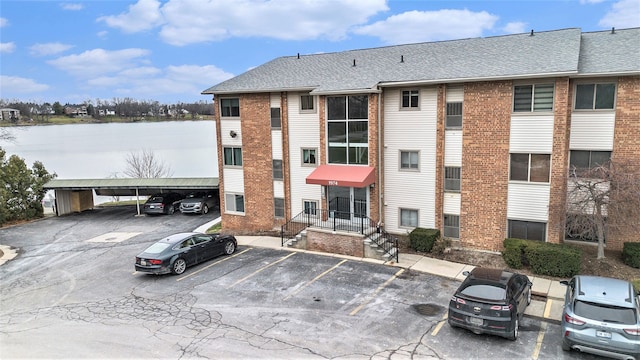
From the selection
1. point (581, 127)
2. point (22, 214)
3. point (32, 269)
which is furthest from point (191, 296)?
point (22, 214)

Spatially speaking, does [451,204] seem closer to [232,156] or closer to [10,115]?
[232,156]

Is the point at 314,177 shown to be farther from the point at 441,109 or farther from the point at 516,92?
the point at 516,92

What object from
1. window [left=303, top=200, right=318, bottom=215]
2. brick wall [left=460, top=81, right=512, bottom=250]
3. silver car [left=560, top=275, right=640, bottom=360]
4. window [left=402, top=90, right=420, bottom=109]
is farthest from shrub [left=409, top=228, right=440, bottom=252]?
silver car [left=560, top=275, right=640, bottom=360]

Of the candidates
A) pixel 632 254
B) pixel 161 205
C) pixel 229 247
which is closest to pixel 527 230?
pixel 632 254

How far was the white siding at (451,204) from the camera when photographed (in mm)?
17750

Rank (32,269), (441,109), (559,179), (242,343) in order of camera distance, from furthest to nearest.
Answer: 1. (32,269)
2. (441,109)
3. (559,179)
4. (242,343)

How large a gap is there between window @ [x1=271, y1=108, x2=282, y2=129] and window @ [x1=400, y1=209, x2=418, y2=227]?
7310 mm

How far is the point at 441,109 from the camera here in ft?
57.4

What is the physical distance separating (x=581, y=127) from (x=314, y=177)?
1058cm

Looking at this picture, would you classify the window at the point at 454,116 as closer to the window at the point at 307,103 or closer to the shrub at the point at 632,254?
the window at the point at 307,103

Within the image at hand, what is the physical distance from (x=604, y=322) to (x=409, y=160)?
10428 millimetres

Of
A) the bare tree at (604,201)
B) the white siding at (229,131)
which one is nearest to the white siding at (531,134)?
the bare tree at (604,201)

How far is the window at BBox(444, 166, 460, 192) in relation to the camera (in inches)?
696

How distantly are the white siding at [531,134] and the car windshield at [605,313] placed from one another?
25.8ft
